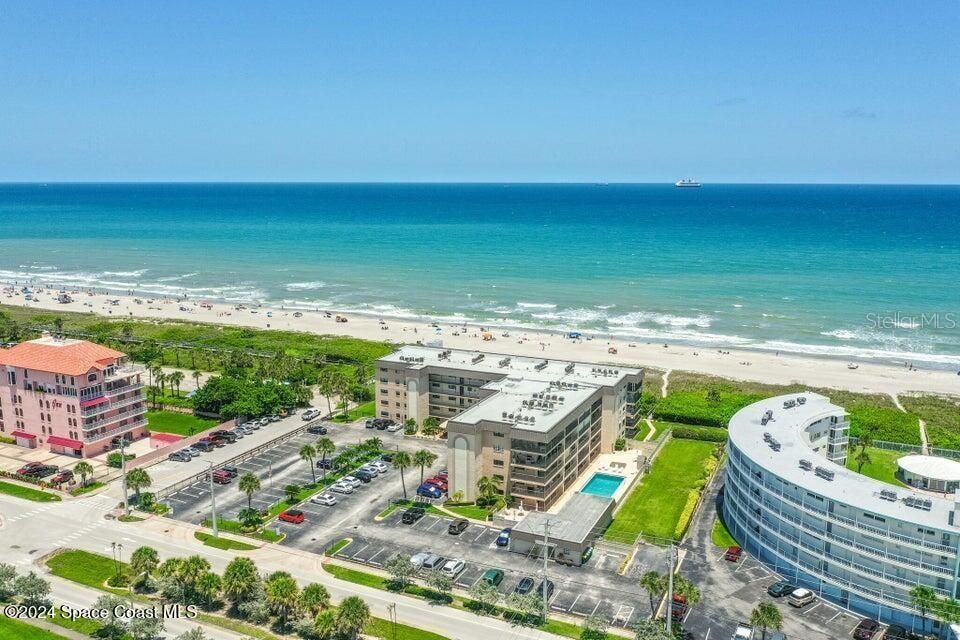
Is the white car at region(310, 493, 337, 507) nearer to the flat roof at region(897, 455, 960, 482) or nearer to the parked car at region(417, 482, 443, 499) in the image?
the parked car at region(417, 482, 443, 499)

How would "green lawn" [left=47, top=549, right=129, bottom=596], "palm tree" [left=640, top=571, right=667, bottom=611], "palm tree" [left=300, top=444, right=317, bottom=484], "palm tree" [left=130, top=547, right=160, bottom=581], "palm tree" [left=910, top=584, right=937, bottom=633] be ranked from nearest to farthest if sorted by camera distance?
"palm tree" [left=910, top=584, right=937, bottom=633], "palm tree" [left=640, top=571, right=667, bottom=611], "palm tree" [left=130, top=547, right=160, bottom=581], "green lawn" [left=47, top=549, right=129, bottom=596], "palm tree" [left=300, top=444, right=317, bottom=484]

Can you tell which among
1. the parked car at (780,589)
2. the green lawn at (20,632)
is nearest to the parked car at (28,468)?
the green lawn at (20,632)

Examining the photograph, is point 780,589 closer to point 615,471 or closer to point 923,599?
point 923,599

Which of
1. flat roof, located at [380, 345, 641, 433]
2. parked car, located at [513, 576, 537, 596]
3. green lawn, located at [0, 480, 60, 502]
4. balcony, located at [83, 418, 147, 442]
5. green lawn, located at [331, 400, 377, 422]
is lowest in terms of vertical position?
parked car, located at [513, 576, 537, 596]

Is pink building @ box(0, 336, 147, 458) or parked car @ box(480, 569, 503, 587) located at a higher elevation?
pink building @ box(0, 336, 147, 458)

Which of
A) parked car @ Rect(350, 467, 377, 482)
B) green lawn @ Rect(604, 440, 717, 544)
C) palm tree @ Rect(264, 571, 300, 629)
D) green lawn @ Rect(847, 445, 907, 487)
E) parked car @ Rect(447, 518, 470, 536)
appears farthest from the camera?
parked car @ Rect(350, 467, 377, 482)

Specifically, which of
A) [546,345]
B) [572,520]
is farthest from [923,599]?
[546,345]

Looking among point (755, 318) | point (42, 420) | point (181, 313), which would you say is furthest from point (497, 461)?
point (181, 313)

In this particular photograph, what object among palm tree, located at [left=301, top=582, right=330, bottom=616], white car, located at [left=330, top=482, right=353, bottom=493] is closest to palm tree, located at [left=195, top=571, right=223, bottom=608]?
palm tree, located at [left=301, top=582, right=330, bottom=616]
